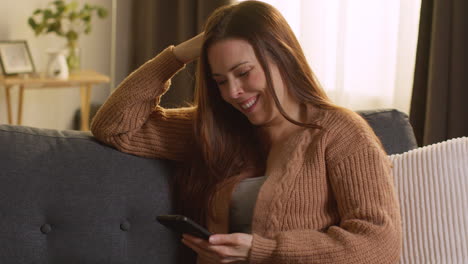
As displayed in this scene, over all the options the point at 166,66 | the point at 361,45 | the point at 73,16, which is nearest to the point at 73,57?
the point at 73,16

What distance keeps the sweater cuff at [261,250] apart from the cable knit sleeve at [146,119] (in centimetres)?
37

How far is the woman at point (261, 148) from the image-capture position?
153cm

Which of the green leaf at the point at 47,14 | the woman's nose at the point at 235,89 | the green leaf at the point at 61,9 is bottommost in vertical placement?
the woman's nose at the point at 235,89

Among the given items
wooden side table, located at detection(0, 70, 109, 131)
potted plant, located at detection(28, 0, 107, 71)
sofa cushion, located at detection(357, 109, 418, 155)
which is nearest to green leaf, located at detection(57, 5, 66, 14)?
potted plant, located at detection(28, 0, 107, 71)

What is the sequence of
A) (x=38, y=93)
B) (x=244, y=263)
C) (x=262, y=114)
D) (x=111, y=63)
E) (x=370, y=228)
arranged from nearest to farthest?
(x=370, y=228) < (x=244, y=263) < (x=262, y=114) < (x=38, y=93) < (x=111, y=63)

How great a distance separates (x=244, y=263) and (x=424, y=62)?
1839 mm

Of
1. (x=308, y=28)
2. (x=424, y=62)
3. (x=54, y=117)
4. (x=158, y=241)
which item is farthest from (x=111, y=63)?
(x=158, y=241)

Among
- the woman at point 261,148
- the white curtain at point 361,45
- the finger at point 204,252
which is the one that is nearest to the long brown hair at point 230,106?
the woman at point 261,148

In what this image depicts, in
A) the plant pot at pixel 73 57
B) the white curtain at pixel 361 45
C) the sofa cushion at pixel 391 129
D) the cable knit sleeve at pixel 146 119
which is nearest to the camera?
the cable knit sleeve at pixel 146 119

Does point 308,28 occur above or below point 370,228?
above

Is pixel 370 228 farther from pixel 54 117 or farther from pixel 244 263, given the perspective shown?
pixel 54 117

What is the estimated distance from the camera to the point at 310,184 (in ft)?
5.32

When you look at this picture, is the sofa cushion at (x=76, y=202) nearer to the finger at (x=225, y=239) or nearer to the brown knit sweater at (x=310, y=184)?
the brown knit sweater at (x=310, y=184)

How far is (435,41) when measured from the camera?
3061 millimetres
